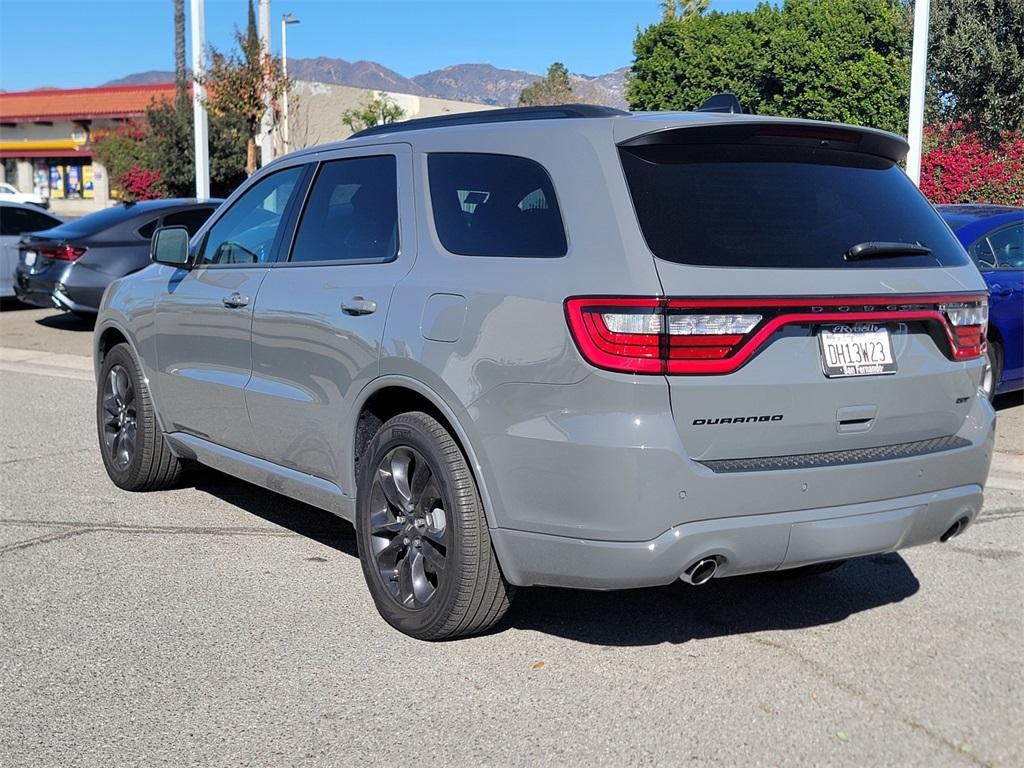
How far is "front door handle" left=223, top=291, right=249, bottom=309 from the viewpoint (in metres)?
5.39

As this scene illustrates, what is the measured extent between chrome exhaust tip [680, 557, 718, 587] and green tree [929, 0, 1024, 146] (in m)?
14.7

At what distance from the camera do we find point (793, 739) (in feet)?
11.8

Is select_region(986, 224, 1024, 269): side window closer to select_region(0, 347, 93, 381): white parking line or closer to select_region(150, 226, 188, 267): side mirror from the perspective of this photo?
select_region(150, 226, 188, 267): side mirror

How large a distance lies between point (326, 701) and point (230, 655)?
21.8 inches

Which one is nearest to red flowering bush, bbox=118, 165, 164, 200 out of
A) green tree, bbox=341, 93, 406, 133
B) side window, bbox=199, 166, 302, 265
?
green tree, bbox=341, 93, 406, 133

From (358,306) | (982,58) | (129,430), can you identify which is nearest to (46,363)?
(129,430)

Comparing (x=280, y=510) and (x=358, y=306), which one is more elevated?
(x=358, y=306)

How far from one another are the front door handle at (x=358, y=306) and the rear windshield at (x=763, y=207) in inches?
45.7

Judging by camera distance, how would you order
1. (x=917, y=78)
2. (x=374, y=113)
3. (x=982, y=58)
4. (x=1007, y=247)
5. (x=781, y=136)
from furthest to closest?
(x=374, y=113) < (x=982, y=58) < (x=917, y=78) < (x=1007, y=247) < (x=781, y=136)

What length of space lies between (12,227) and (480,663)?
15111 mm

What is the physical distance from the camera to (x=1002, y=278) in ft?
28.8

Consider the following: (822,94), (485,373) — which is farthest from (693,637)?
(822,94)

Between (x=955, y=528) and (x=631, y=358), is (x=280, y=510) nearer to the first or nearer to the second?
(x=631, y=358)

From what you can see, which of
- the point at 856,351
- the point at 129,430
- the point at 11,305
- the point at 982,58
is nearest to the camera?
the point at 856,351
